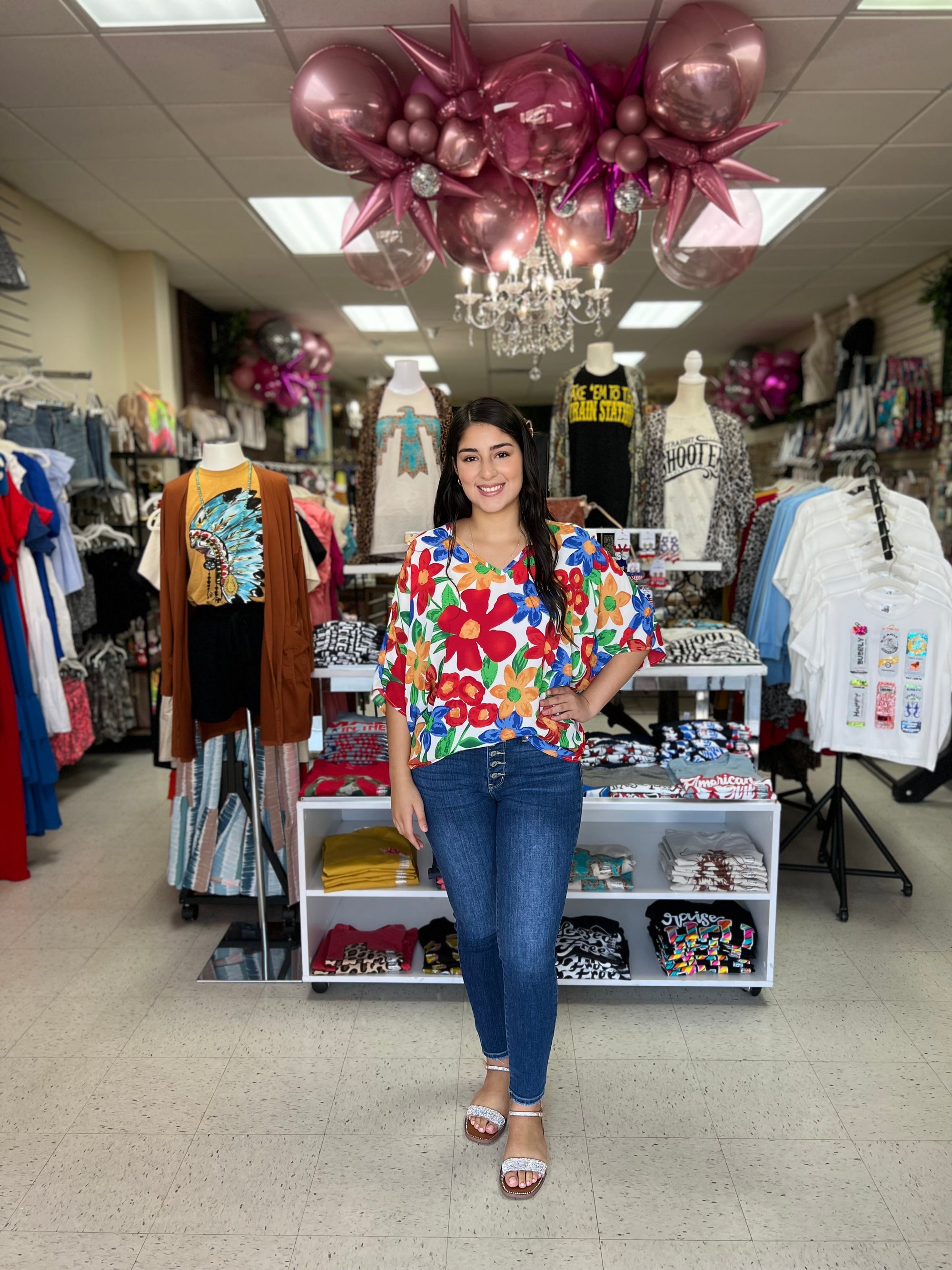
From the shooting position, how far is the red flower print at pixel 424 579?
1.86 metres


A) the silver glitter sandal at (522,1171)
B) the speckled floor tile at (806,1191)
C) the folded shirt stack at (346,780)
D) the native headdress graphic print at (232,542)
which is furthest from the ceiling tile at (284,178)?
the speckled floor tile at (806,1191)

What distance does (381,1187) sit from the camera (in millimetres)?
1936

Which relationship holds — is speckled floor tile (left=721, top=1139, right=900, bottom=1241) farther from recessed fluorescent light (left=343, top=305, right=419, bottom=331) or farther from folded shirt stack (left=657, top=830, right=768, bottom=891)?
recessed fluorescent light (left=343, top=305, right=419, bottom=331)

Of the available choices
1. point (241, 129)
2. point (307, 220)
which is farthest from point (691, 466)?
point (307, 220)

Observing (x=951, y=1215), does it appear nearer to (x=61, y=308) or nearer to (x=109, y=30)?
(x=109, y=30)

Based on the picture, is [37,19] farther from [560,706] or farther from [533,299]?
[560,706]

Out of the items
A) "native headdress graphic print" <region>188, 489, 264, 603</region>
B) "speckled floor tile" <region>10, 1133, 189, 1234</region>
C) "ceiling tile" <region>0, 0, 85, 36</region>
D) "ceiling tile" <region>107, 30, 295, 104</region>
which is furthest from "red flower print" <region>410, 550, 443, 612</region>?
"ceiling tile" <region>0, 0, 85, 36</region>

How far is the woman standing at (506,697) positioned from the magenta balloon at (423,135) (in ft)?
6.34

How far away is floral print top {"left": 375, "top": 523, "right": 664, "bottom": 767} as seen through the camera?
1805mm

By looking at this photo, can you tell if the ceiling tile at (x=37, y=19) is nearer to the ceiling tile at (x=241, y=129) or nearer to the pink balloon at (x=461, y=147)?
the ceiling tile at (x=241, y=129)

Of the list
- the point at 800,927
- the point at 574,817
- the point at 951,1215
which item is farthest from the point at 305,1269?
the point at 800,927

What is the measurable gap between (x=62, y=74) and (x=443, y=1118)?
402cm

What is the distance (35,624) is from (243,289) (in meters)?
4.15

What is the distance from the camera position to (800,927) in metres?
3.17
